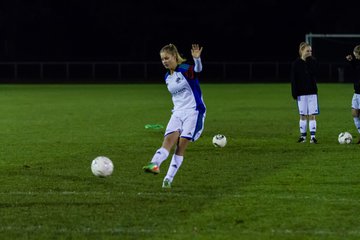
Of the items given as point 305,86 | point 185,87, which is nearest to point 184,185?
point 185,87

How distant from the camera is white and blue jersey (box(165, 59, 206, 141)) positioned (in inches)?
430

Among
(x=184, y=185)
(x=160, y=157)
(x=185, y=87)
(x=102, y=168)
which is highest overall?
(x=185, y=87)

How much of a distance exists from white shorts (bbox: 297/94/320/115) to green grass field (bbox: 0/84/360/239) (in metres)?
0.70

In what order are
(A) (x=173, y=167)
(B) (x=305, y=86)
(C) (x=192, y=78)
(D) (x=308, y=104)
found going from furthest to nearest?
1. (D) (x=308, y=104)
2. (B) (x=305, y=86)
3. (C) (x=192, y=78)
4. (A) (x=173, y=167)

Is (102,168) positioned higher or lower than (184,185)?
higher

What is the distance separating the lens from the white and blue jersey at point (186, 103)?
10930 mm

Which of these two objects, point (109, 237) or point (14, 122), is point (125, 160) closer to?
point (109, 237)

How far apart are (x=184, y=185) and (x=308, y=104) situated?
652 cm

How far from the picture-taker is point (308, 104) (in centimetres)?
1686

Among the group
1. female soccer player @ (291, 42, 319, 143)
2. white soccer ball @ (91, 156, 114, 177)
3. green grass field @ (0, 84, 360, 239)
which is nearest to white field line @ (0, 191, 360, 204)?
green grass field @ (0, 84, 360, 239)

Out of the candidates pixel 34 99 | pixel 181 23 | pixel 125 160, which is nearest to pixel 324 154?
pixel 125 160

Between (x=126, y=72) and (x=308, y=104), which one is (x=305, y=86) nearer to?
(x=308, y=104)

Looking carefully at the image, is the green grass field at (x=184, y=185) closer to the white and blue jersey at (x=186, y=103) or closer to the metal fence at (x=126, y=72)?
the white and blue jersey at (x=186, y=103)

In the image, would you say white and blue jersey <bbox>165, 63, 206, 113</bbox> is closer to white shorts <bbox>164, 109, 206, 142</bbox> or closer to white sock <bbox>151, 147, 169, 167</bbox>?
white shorts <bbox>164, 109, 206, 142</bbox>
